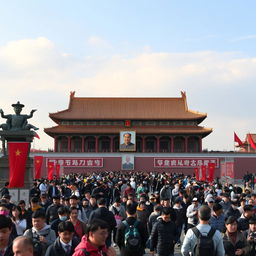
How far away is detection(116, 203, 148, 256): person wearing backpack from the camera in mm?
5207

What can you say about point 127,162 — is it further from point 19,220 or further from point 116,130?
point 19,220

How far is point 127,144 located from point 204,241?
37.0 m

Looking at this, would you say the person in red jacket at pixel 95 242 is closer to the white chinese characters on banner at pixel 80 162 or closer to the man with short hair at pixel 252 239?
the man with short hair at pixel 252 239

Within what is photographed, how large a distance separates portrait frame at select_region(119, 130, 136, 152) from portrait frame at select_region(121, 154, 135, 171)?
84 centimetres

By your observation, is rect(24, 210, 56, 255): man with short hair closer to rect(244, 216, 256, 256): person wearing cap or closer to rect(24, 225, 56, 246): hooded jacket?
rect(24, 225, 56, 246): hooded jacket

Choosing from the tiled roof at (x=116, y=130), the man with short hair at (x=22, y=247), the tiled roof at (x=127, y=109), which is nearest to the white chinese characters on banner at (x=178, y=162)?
the tiled roof at (x=116, y=130)

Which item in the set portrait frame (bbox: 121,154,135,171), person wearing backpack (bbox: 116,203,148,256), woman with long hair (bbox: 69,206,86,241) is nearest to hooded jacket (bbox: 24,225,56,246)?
woman with long hair (bbox: 69,206,86,241)

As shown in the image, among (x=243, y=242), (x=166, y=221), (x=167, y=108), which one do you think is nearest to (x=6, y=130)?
(x=166, y=221)

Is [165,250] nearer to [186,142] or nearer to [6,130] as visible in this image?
[6,130]

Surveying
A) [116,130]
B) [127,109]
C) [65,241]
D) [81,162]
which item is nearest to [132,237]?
[65,241]

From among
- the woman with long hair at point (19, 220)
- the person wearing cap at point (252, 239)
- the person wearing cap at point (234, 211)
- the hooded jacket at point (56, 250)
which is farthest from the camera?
the person wearing cap at point (234, 211)

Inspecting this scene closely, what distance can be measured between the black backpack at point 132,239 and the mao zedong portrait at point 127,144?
117 feet

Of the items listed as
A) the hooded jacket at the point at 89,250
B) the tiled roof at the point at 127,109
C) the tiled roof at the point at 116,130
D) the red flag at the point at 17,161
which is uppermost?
the tiled roof at the point at 127,109

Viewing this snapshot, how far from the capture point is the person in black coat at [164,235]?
5711 mm
